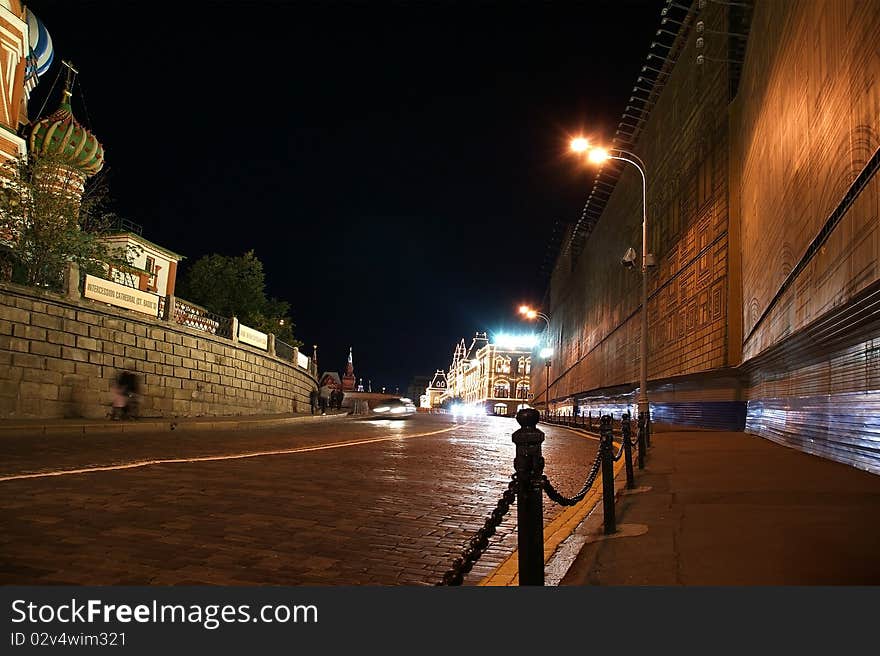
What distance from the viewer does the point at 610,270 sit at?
4062 centimetres

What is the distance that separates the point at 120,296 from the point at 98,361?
2567 mm

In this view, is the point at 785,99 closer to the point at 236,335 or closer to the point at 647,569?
the point at 647,569

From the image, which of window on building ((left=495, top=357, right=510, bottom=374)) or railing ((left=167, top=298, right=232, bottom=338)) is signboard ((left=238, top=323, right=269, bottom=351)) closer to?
railing ((left=167, top=298, right=232, bottom=338))

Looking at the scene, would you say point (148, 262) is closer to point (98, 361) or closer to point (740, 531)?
point (98, 361)

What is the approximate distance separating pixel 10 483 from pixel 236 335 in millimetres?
23945

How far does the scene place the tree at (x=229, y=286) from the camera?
57.6m

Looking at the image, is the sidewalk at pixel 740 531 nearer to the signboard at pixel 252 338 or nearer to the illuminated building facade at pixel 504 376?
the signboard at pixel 252 338

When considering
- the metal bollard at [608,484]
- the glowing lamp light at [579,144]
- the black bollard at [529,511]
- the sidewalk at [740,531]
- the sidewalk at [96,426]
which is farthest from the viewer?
the glowing lamp light at [579,144]

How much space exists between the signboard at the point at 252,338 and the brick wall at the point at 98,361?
581 millimetres

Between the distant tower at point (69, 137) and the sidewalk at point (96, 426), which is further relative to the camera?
the distant tower at point (69, 137)

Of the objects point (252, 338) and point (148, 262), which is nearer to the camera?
point (252, 338)

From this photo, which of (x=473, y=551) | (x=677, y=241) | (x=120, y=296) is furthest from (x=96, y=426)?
(x=677, y=241)

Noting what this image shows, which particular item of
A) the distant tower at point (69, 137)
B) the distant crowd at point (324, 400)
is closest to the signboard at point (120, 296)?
the distant tower at point (69, 137)

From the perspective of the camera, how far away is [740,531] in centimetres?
519
